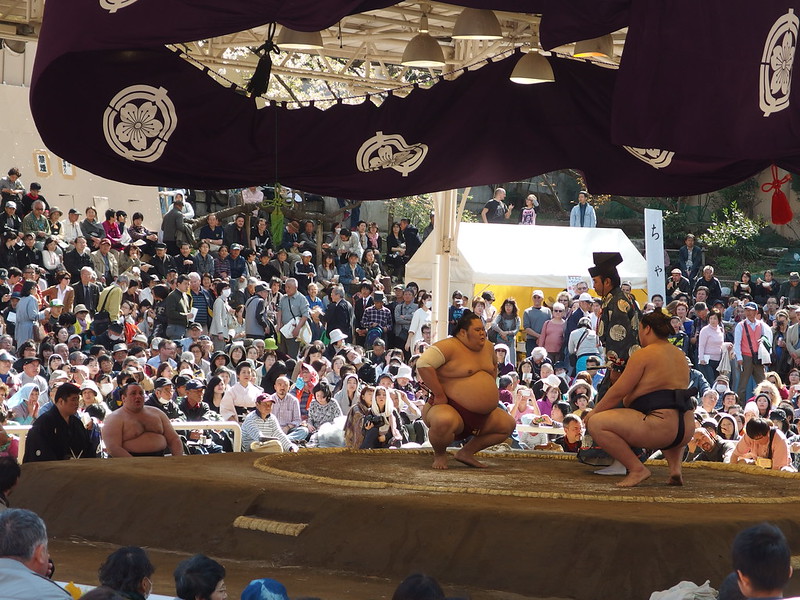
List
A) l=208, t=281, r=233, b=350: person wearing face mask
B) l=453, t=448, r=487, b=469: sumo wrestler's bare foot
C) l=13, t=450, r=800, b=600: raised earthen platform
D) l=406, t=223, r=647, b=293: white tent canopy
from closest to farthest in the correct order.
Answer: l=13, t=450, r=800, b=600: raised earthen platform → l=453, t=448, r=487, b=469: sumo wrestler's bare foot → l=208, t=281, r=233, b=350: person wearing face mask → l=406, t=223, r=647, b=293: white tent canopy

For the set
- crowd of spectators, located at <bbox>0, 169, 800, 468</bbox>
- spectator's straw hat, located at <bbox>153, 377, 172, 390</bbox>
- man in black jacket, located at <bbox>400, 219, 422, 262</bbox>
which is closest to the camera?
crowd of spectators, located at <bbox>0, 169, 800, 468</bbox>

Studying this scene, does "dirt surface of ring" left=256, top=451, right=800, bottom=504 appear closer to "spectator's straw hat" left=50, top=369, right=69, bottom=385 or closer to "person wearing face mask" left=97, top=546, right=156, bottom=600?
"person wearing face mask" left=97, top=546, right=156, bottom=600

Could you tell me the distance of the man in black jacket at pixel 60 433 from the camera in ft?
17.1

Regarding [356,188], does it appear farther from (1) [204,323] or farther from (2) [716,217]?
(2) [716,217]

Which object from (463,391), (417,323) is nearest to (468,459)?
(463,391)

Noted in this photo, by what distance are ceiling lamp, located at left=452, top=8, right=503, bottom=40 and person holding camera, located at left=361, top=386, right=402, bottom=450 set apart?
2.27 m

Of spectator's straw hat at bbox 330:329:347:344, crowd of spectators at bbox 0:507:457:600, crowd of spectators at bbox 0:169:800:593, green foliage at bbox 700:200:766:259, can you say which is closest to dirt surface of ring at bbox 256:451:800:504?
crowd of spectators at bbox 0:169:800:593

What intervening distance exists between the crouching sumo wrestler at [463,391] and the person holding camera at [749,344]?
6.18 meters

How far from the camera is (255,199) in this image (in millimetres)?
13898

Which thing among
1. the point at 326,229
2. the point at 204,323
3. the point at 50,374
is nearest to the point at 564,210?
the point at 326,229

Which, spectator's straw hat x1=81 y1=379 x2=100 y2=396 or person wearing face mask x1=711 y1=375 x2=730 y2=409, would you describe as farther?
Result: person wearing face mask x1=711 y1=375 x2=730 y2=409

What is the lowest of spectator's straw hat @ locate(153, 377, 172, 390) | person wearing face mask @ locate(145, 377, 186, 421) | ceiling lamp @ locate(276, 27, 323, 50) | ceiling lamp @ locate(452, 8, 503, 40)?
person wearing face mask @ locate(145, 377, 186, 421)

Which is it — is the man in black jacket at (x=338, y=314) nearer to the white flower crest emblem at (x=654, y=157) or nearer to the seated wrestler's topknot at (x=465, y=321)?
the white flower crest emblem at (x=654, y=157)

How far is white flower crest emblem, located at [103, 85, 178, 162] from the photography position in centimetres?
546
